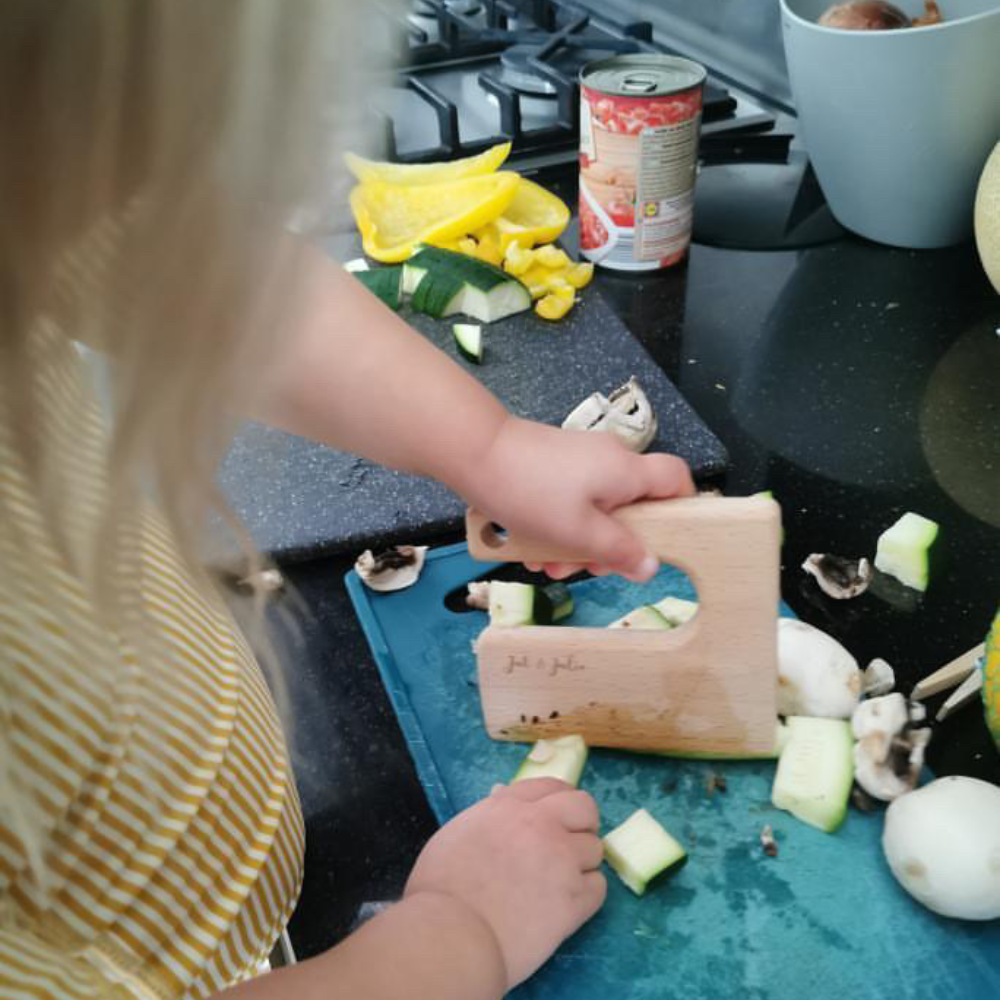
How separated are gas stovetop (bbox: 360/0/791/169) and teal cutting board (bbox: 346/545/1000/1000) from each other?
2.75 feet

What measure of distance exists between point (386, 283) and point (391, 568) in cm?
41

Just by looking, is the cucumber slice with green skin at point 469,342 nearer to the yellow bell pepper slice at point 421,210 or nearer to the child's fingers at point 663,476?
the yellow bell pepper slice at point 421,210

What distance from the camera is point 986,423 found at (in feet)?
3.07

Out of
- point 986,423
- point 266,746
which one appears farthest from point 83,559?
point 986,423

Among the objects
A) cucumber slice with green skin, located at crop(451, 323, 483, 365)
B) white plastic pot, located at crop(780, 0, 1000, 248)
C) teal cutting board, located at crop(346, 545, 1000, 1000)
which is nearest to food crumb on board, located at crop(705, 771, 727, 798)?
teal cutting board, located at crop(346, 545, 1000, 1000)

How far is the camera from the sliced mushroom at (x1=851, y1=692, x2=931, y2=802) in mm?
632

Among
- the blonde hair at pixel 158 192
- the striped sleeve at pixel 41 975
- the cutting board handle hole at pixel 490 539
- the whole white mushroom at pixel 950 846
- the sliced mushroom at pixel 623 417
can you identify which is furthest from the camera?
the sliced mushroom at pixel 623 417

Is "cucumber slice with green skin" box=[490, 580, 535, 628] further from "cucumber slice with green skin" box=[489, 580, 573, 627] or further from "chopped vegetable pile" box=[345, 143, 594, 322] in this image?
"chopped vegetable pile" box=[345, 143, 594, 322]

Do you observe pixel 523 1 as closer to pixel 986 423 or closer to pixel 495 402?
pixel 986 423

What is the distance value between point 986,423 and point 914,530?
0.22 metres

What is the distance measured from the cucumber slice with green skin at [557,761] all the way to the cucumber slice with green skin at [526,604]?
0.30 ft

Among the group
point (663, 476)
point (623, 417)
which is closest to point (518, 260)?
point (623, 417)

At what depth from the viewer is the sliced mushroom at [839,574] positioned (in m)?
0.76

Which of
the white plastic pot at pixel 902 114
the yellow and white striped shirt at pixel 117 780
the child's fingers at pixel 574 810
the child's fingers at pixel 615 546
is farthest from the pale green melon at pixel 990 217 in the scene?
the yellow and white striped shirt at pixel 117 780
